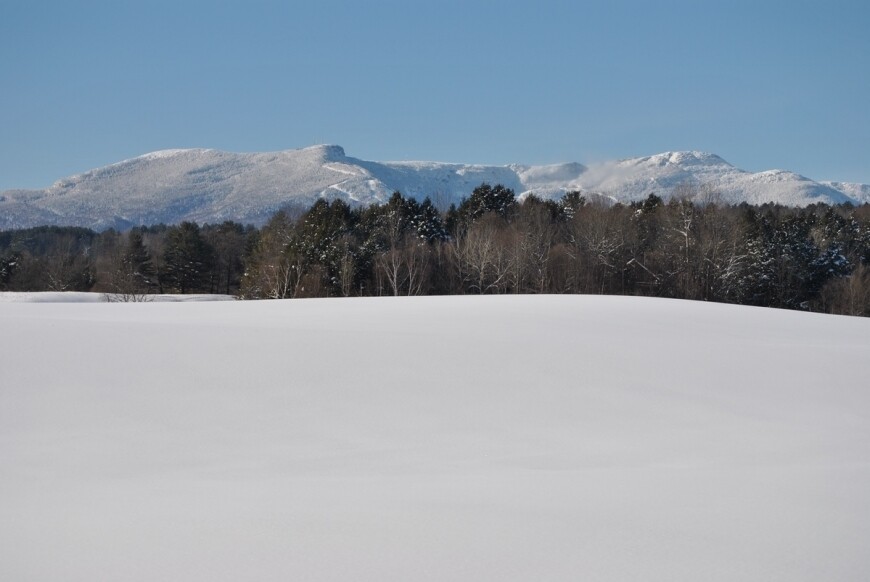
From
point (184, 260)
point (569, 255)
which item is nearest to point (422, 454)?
point (569, 255)

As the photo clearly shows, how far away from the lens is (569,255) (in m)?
45.8

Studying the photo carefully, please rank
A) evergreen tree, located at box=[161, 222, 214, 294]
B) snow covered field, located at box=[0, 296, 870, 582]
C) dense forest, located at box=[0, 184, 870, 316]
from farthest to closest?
evergreen tree, located at box=[161, 222, 214, 294] < dense forest, located at box=[0, 184, 870, 316] < snow covered field, located at box=[0, 296, 870, 582]

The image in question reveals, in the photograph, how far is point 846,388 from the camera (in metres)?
10.0

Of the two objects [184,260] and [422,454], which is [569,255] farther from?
[422,454]

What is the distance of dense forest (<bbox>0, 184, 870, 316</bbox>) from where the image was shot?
43.8m

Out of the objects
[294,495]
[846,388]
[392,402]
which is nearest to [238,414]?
[392,402]

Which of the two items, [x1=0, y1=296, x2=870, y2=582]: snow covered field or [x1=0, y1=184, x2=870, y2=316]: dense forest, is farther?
[x1=0, y1=184, x2=870, y2=316]: dense forest

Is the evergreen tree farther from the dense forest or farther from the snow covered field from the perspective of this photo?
the snow covered field

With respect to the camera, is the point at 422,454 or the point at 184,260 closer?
the point at 422,454

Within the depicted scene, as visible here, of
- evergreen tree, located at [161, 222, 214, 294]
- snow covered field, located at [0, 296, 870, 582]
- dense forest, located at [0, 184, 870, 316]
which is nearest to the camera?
snow covered field, located at [0, 296, 870, 582]

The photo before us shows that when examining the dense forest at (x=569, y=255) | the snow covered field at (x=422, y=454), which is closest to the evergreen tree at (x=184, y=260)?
the dense forest at (x=569, y=255)

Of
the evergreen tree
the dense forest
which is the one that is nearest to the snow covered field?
the dense forest

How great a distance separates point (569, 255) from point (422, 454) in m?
40.2

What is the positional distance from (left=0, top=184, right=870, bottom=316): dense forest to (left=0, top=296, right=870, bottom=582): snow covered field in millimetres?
31661
